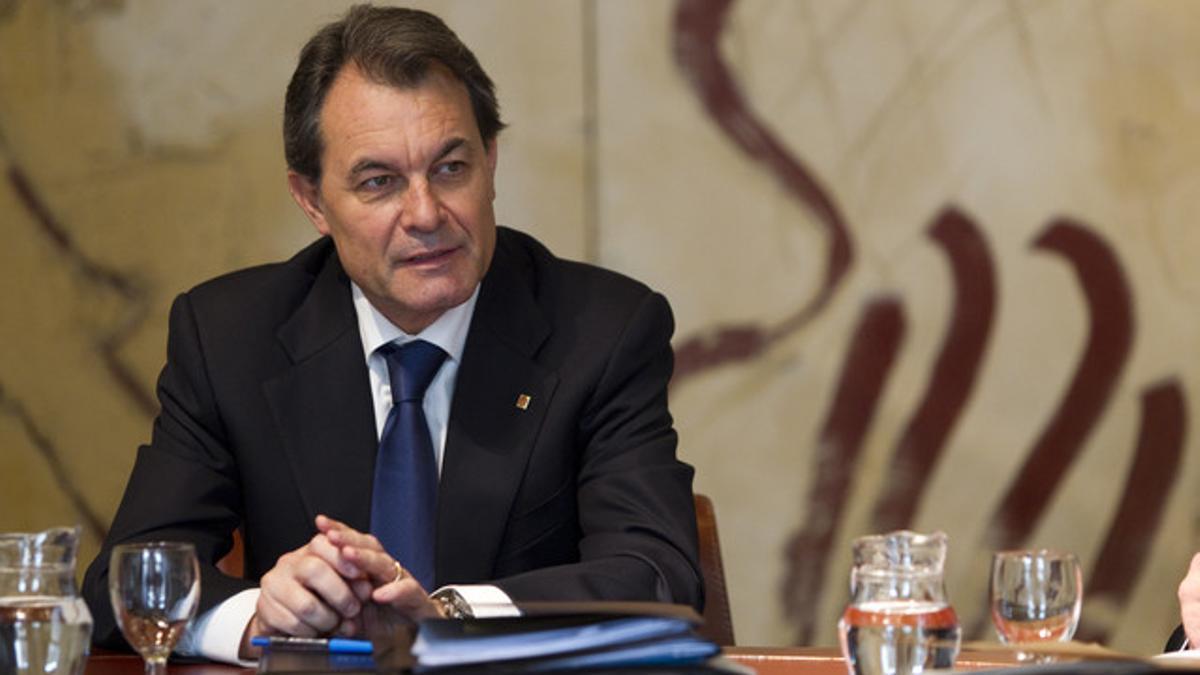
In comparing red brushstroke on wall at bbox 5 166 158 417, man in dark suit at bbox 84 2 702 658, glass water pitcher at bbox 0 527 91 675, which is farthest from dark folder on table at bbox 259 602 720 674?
red brushstroke on wall at bbox 5 166 158 417

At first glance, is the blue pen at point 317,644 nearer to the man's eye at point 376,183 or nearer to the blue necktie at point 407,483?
the blue necktie at point 407,483

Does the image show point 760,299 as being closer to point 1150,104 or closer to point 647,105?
point 647,105

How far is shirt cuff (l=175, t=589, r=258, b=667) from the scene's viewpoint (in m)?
2.25

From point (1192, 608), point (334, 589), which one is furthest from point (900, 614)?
point (334, 589)

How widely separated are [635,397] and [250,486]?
57 cm

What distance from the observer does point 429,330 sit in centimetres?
279

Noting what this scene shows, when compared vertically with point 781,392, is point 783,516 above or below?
below

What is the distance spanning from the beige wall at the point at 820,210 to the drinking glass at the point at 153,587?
2344mm

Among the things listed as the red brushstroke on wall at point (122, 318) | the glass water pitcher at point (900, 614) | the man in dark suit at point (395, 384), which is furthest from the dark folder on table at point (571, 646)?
the red brushstroke on wall at point (122, 318)

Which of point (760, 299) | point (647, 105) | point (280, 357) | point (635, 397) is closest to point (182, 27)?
point (647, 105)

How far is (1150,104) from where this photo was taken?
4.01m

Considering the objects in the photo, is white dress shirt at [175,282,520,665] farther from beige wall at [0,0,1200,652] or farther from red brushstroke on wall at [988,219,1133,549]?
red brushstroke on wall at [988,219,1133,549]

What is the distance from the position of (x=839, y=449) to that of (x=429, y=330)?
1562mm

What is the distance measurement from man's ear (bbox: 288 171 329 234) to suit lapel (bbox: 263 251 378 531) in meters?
0.13
